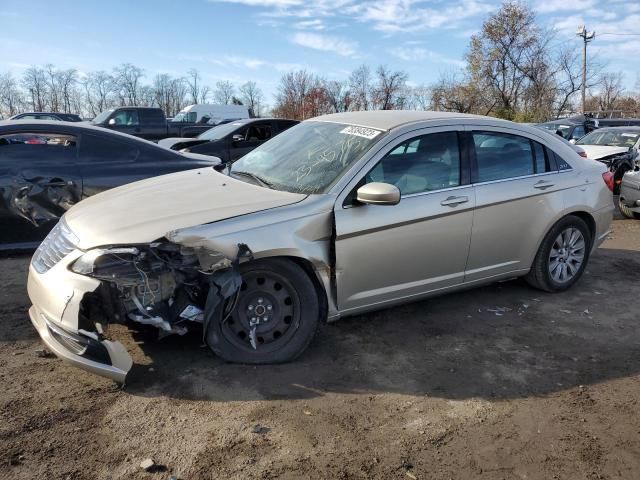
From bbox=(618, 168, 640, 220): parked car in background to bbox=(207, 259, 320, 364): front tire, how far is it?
7504mm

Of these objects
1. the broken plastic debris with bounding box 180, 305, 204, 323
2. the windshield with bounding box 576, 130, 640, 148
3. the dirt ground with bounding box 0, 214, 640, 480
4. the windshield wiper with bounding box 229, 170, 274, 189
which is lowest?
the dirt ground with bounding box 0, 214, 640, 480

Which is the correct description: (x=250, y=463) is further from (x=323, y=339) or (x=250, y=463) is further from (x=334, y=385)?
(x=323, y=339)

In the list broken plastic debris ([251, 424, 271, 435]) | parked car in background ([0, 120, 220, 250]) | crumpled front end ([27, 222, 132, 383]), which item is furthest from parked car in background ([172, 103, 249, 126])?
broken plastic debris ([251, 424, 271, 435])

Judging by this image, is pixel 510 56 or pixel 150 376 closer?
pixel 150 376

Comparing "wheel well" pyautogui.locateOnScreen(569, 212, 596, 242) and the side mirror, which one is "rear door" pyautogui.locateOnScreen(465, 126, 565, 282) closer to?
"wheel well" pyautogui.locateOnScreen(569, 212, 596, 242)

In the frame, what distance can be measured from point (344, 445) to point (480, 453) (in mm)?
702

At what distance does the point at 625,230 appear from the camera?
326 inches

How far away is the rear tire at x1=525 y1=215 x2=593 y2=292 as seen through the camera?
4863 millimetres

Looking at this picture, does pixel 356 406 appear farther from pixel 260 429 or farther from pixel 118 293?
pixel 118 293

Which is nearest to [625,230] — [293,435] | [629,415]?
[629,415]

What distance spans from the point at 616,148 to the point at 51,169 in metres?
10.7

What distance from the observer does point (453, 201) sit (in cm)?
410

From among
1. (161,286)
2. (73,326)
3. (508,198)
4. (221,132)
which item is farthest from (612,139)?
(73,326)

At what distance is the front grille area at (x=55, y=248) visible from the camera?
3299 mm
